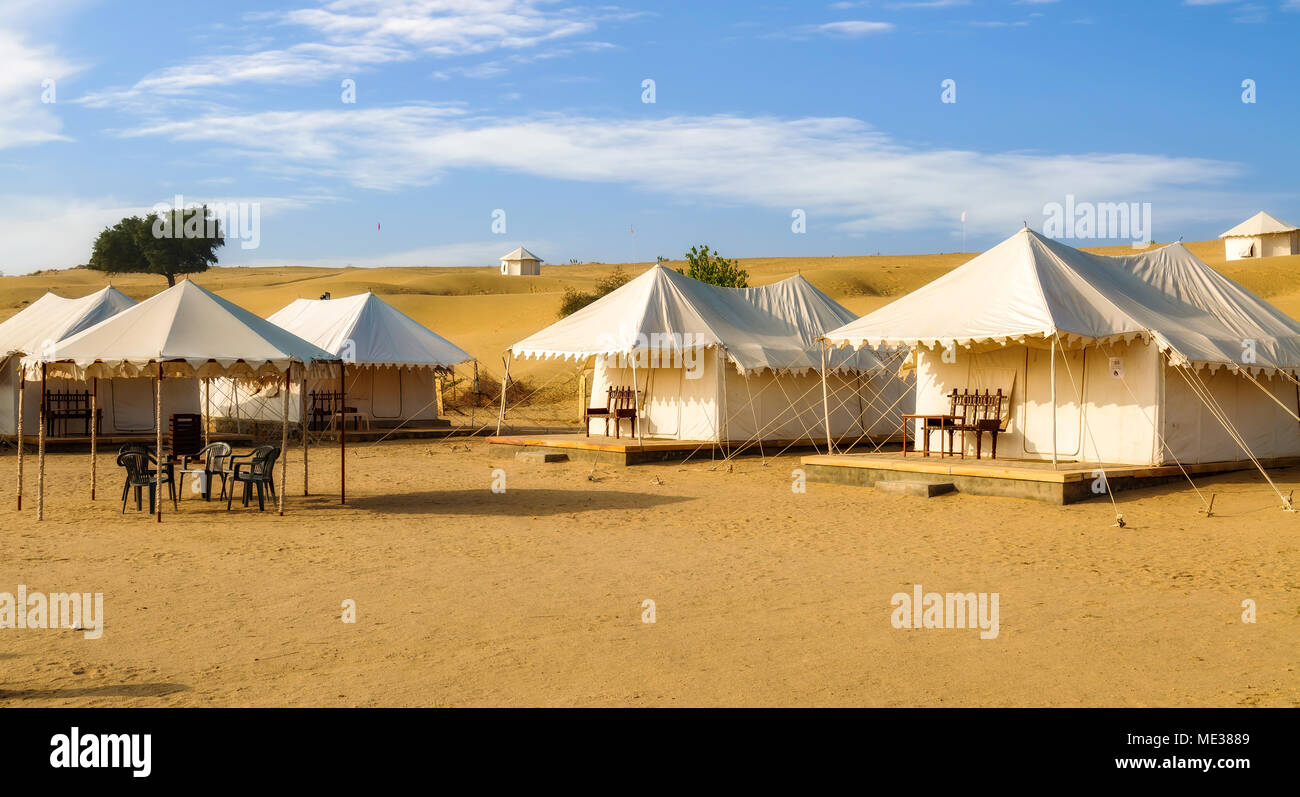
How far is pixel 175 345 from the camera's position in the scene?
492 inches

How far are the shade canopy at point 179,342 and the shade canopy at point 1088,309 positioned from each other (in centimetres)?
806

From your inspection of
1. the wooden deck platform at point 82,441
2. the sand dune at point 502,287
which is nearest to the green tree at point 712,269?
the sand dune at point 502,287

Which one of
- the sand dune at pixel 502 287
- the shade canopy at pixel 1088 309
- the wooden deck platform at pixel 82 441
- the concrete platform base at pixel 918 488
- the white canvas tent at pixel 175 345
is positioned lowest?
the concrete platform base at pixel 918 488

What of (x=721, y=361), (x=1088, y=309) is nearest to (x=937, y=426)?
(x=1088, y=309)

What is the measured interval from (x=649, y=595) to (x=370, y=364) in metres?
17.9

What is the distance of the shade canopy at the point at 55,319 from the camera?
73.3ft

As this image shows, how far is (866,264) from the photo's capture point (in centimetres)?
7600

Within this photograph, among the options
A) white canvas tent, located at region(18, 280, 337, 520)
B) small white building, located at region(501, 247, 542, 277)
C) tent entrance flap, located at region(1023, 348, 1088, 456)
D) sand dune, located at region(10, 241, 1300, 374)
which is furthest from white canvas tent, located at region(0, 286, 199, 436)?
small white building, located at region(501, 247, 542, 277)

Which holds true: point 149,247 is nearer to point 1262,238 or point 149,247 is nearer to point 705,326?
point 705,326

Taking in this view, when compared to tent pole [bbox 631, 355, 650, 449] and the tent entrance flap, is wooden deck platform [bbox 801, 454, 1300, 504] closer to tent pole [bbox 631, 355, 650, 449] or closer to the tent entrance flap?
the tent entrance flap

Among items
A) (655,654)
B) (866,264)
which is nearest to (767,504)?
(655,654)

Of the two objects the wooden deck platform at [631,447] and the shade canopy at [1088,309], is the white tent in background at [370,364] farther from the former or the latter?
the shade canopy at [1088,309]
